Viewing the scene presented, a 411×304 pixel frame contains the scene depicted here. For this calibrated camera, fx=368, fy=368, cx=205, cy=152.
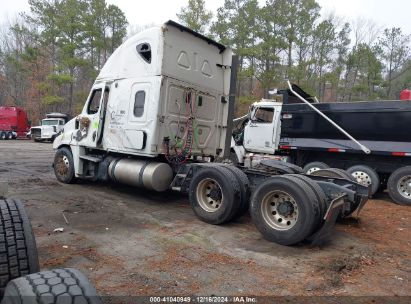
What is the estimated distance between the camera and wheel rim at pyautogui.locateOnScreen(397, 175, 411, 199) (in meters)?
8.60

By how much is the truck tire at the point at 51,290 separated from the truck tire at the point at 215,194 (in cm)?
375

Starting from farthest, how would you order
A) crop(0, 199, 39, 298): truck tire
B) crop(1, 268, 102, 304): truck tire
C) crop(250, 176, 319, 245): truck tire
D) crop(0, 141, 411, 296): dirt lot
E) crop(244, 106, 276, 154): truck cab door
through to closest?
1. crop(244, 106, 276, 154): truck cab door
2. crop(250, 176, 319, 245): truck tire
3. crop(0, 141, 411, 296): dirt lot
4. crop(0, 199, 39, 298): truck tire
5. crop(1, 268, 102, 304): truck tire

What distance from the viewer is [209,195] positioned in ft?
20.2

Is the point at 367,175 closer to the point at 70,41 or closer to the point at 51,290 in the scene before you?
the point at 51,290

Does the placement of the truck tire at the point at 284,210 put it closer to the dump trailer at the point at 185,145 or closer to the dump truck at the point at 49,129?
the dump trailer at the point at 185,145

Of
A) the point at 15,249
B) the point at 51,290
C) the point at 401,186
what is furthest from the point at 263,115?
the point at 51,290

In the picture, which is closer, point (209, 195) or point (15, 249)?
point (15, 249)

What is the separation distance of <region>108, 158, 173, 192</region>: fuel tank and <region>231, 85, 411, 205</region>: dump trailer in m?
3.19

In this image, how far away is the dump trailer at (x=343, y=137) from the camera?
344 inches

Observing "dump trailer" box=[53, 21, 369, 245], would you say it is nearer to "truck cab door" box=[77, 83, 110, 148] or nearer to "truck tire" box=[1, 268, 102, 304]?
"truck cab door" box=[77, 83, 110, 148]

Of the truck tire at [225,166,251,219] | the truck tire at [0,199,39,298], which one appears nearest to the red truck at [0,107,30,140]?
the truck tire at [225,166,251,219]

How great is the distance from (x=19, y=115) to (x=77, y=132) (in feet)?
98.4

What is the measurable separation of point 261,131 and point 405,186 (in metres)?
4.56

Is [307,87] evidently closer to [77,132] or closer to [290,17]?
[290,17]
